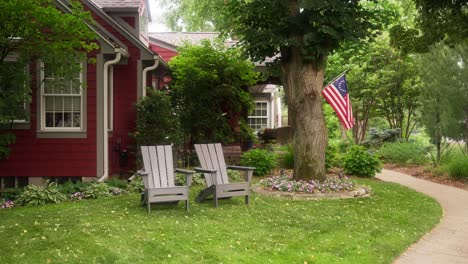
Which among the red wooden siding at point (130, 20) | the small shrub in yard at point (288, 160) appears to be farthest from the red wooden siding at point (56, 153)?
the small shrub in yard at point (288, 160)

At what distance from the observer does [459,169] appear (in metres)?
13.7

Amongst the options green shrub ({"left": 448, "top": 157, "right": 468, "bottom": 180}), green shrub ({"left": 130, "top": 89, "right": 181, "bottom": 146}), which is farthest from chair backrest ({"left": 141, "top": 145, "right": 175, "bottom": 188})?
green shrub ({"left": 448, "top": 157, "right": 468, "bottom": 180})

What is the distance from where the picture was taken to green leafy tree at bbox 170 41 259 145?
14.6 m

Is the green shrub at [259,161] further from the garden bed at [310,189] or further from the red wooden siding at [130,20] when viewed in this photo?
the red wooden siding at [130,20]

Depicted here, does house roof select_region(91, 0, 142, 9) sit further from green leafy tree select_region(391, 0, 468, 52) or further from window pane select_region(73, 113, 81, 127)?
green leafy tree select_region(391, 0, 468, 52)

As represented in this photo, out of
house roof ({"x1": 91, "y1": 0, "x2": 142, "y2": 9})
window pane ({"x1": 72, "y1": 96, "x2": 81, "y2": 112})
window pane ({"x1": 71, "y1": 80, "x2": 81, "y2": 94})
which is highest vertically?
house roof ({"x1": 91, "y1": 0, "x2": 142, "y2": 9})

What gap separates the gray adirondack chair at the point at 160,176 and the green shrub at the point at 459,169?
849 cm

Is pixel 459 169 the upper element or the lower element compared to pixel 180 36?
lower

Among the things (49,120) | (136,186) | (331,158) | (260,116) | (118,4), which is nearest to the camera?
(136,186)

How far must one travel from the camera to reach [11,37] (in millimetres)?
9000

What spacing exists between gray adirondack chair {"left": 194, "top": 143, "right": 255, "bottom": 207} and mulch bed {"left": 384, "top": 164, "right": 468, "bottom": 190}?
6584 millimetres

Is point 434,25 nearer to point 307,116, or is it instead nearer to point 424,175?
point 307,116

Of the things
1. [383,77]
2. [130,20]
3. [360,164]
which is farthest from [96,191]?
[383,77]

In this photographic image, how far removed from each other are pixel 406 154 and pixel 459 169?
4.60 m
